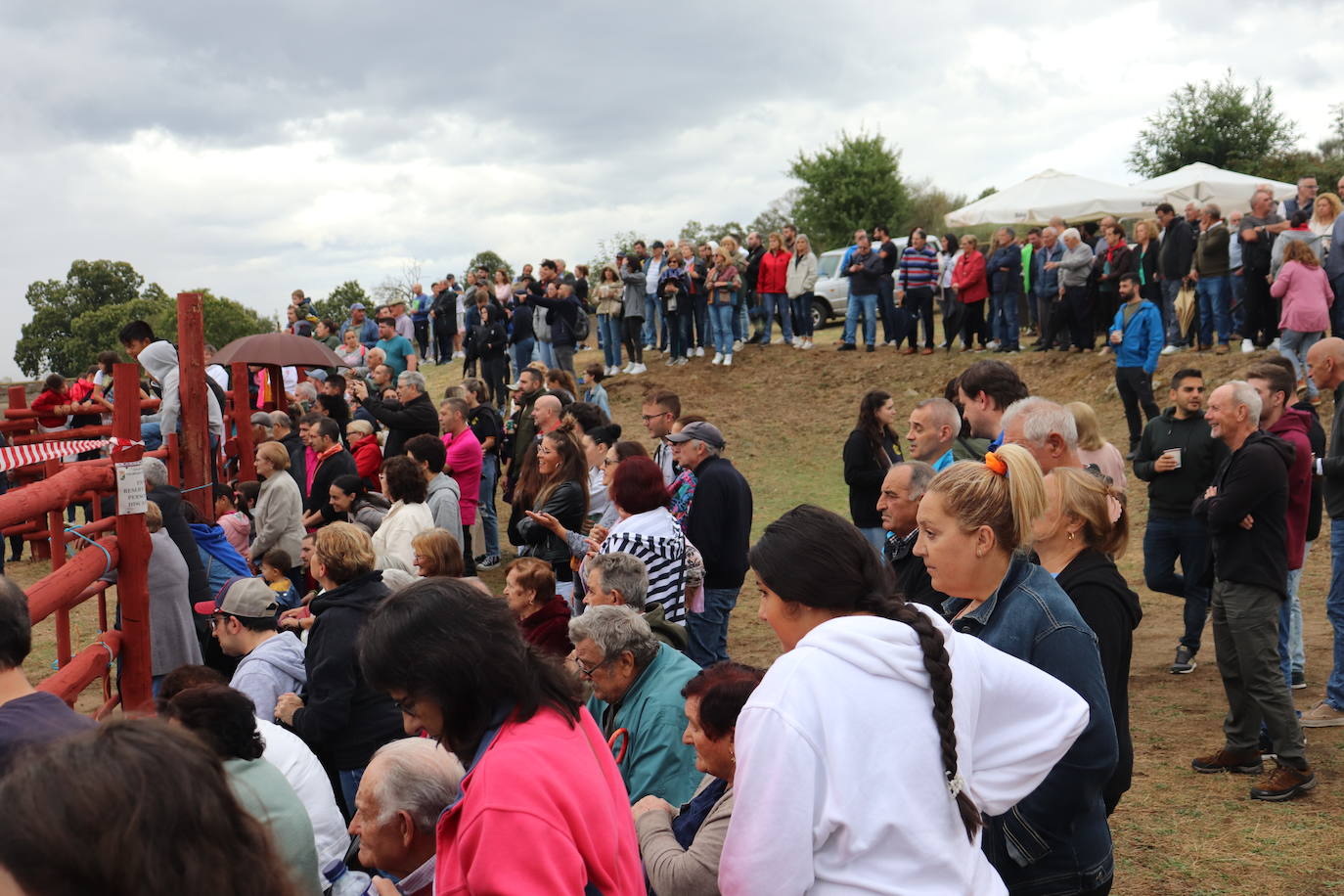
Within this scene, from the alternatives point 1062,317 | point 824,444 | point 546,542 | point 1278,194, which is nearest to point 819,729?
point 546,542

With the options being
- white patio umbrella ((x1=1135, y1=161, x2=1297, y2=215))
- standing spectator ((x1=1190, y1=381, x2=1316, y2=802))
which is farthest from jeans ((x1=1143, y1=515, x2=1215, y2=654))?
white patio umbrella ((x1=1135, y1=161, x2=1297, y2=215))

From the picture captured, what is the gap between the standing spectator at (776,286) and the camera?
19.2 metres

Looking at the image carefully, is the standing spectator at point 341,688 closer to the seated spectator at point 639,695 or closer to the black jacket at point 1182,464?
the seated spectator at point 639,695

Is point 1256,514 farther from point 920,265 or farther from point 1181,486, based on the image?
point 920,265

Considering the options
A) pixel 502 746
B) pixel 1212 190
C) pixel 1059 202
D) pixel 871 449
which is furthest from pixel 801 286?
pixel 502 746

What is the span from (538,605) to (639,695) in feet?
5.20

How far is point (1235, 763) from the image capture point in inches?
229

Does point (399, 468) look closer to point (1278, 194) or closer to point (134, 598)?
point (134, 598)

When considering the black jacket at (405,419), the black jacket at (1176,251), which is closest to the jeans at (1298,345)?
the black jacket at (1176,251)

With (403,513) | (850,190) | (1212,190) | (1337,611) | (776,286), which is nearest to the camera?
(1337,611)

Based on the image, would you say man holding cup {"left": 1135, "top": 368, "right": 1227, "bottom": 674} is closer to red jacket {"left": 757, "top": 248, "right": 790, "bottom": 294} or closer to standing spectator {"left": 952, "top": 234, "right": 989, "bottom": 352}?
standing spectator {"left": 952, "top": 234, "right": 989, "bottom": 352}

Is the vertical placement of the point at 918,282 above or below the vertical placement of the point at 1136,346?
above

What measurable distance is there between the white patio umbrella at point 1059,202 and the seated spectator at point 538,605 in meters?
15.8

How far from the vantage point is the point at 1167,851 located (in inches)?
198
